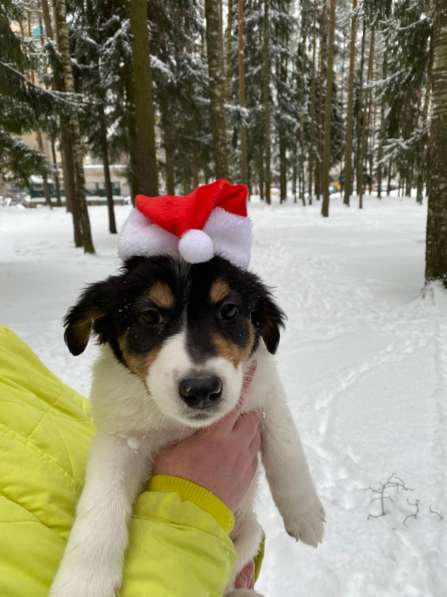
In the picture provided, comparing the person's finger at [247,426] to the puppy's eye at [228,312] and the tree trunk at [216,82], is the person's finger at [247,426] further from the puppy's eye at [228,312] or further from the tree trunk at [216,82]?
the tree trunk at [216,82]

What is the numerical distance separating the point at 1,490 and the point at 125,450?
0.54m

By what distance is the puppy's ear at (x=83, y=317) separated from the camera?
207 cm

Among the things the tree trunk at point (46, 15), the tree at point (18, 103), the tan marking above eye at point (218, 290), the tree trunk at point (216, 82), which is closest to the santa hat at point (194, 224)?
the tan marking above eye at point (218, 290)

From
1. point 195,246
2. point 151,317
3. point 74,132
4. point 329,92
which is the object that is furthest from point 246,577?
point 329,92

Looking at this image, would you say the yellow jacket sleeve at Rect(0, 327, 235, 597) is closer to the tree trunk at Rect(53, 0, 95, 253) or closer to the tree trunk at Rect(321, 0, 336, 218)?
the tree trunk at Rect(53, 0, 95, 253)

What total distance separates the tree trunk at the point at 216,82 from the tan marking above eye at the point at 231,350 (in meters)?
11.7

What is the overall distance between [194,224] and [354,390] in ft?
12.7

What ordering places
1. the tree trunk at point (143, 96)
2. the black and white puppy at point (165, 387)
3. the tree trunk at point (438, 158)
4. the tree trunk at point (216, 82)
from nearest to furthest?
the black and white puppy at point (165, 387) → the tree trunk at point (438, 158) → the tree trunk at point (143, 96) → the tree trunk at point (216, 82)

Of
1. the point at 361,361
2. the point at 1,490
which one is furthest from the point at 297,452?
the point at 361,361

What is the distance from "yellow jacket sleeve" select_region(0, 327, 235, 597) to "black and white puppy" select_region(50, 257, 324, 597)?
7cm

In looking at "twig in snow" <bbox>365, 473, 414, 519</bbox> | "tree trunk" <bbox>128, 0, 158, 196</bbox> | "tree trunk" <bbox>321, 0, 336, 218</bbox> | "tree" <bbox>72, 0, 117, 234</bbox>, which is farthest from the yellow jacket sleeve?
"tree trunk" <bbox>321, 0, 336, 218</bbox>

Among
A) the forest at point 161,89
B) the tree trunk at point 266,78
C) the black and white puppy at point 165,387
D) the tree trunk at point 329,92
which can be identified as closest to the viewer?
the black and white puppy at point 165,387

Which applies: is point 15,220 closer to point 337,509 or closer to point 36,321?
point 36,321

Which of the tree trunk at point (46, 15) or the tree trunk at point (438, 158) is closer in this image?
the tree trunk at point (438, 158)
